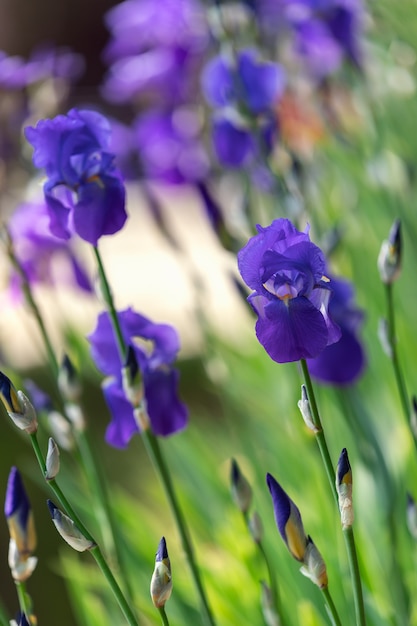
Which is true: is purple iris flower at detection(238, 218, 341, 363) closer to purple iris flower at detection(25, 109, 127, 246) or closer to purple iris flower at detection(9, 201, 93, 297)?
purple iris flower at detection(25, 109, 127, 246)

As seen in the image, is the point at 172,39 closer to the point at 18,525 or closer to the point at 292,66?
the point at 292,66

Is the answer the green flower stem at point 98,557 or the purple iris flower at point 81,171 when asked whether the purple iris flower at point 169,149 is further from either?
the green flower stem at point 98,557

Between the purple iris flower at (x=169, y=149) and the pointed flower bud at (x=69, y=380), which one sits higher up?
the purple iris flower at (x=169, y=149)

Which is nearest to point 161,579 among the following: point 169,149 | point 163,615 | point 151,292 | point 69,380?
point 163,615

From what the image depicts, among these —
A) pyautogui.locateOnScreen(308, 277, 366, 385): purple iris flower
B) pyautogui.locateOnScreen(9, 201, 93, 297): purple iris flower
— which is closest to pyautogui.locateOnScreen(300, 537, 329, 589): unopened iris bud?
pyautogui.locateOnScreen(308, 277, 366, 385): purple iris flower

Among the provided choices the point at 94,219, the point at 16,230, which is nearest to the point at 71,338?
the point at 16,230

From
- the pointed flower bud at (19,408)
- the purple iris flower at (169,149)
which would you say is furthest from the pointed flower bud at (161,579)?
the purple iris flower at (169,149)
